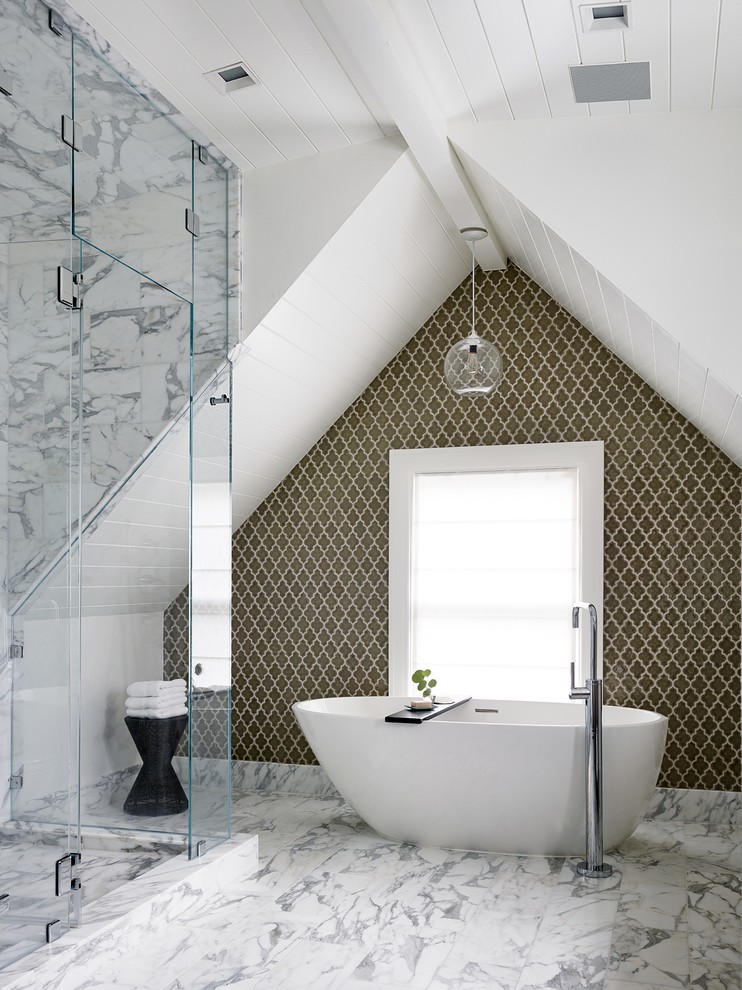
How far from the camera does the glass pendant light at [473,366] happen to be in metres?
4.24

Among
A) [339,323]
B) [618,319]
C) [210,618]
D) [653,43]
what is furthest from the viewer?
[339,323]

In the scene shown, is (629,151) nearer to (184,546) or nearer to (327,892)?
(184,546)

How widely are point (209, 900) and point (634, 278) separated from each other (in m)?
2.82

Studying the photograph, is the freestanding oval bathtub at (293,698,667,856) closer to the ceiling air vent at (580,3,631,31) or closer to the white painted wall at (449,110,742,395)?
the white painted wall at (449,110,742,395)

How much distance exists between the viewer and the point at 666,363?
13.0 feet

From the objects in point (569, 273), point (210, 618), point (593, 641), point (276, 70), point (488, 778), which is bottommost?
point (488, 778)

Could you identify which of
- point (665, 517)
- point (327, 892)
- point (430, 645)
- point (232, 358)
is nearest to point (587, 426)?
point (665, 517)

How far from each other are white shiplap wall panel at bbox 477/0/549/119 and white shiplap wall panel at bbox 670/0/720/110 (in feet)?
1.46

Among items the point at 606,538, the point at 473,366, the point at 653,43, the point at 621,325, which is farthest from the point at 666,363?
the point at 653,43

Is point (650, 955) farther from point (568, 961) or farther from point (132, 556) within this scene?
point (132, 556)

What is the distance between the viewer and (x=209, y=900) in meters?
3.44

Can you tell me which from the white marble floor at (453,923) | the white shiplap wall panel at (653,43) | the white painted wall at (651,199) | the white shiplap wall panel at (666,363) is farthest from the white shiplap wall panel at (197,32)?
the white marble floor at (453,923)

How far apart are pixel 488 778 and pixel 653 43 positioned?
9.36ft

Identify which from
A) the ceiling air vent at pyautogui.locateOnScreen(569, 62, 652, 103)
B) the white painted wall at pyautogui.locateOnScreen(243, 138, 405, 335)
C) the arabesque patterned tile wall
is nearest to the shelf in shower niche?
the arabesque patterned tile wall
